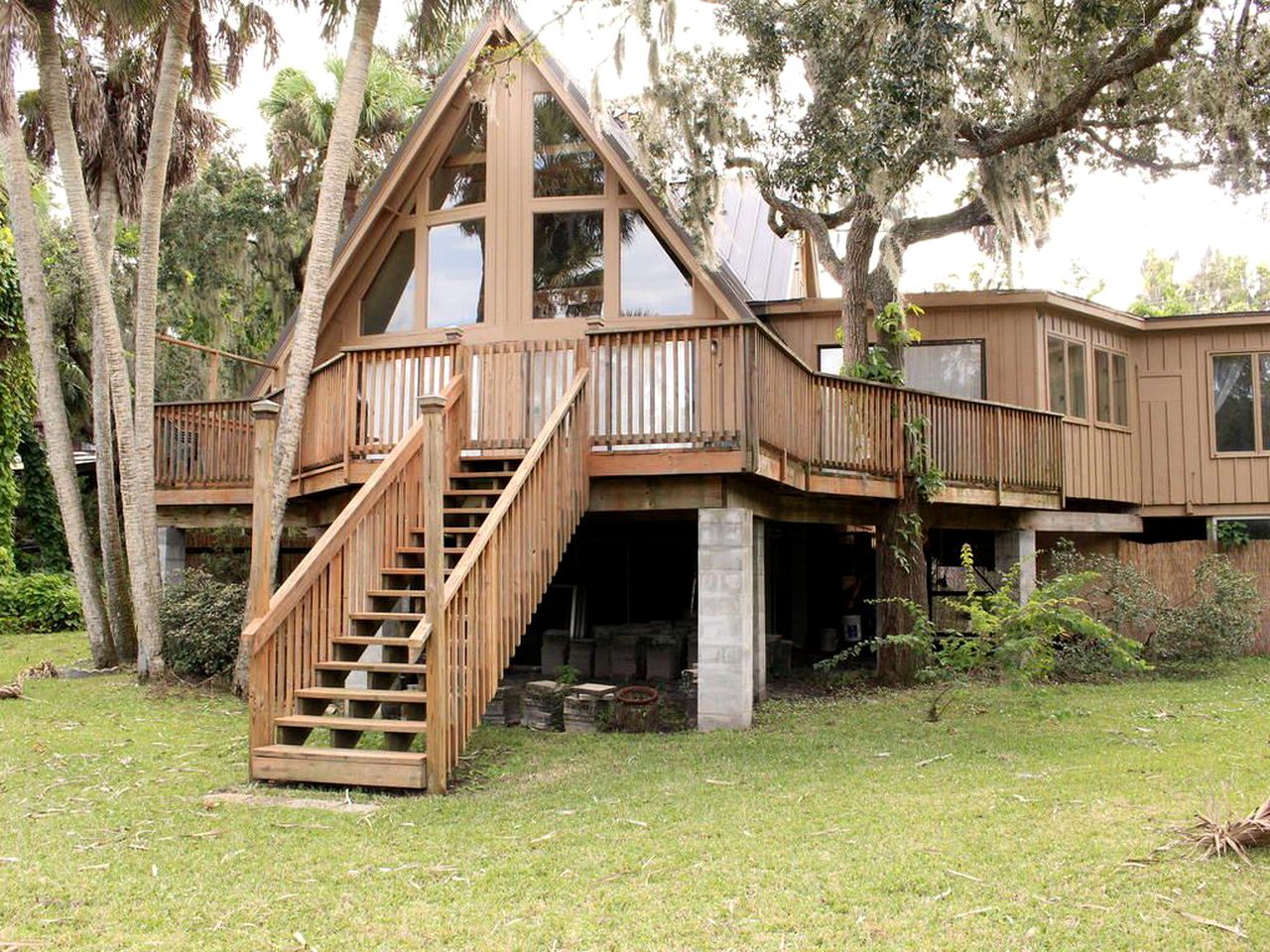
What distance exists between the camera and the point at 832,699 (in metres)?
11.0

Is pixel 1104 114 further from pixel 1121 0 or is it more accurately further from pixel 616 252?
pixel 616 252

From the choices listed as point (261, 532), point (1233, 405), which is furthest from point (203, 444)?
point (1233, 405)

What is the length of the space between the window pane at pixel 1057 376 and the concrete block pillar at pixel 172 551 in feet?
39.3

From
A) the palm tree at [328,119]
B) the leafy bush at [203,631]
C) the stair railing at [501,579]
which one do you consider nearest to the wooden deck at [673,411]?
the stair railing at [501,579]

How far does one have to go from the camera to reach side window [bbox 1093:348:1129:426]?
15297 mm

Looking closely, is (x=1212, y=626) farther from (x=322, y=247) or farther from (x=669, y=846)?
(x=322, y=247)

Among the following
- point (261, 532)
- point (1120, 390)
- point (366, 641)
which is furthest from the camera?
point (1120, 390)

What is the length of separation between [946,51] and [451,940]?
9.42m

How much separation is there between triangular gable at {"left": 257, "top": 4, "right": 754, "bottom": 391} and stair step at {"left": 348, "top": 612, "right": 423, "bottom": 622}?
18.4ft

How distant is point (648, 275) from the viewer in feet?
42.2

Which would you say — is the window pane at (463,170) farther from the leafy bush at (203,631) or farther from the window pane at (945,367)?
the window pane at (945,367)

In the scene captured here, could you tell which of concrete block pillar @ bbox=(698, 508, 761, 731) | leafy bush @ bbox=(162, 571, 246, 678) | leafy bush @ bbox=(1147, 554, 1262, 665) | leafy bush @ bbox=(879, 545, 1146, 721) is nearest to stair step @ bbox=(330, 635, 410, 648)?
concrete block pillar @ bbox=(698, 508, 761, 731)

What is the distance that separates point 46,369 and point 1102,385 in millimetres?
14104

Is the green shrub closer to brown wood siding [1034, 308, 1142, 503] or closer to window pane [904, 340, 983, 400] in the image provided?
window pane [904, 340, 983, 400]
